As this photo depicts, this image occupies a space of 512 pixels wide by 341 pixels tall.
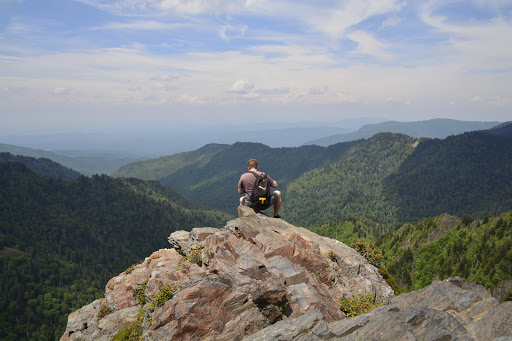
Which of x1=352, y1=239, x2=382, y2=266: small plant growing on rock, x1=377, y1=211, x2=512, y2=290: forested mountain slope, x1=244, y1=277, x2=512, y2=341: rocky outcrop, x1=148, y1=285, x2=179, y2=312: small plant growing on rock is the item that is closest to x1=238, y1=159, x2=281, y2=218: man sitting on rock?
x1=148, y1=285, x2=179, y2=312: small plant growing on rock

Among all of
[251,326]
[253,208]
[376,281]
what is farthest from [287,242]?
[376,281]

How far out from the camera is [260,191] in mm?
21906

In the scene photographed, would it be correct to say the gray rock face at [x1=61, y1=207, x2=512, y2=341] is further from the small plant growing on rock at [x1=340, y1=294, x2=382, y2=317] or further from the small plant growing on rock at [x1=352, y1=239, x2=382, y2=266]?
the small plant growing on rock at [x1=352, y1=239, x2=382, y2=266]

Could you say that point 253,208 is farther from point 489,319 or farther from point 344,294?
point 489,319

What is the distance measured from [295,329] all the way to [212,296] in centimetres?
469

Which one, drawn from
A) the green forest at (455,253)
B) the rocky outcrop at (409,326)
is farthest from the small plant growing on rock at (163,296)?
the green forest at (455,253)

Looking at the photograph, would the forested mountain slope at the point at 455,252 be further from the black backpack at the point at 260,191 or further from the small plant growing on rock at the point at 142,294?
the small plant growing on rock at the point at 142,294

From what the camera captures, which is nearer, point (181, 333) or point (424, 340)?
point (424, 340)

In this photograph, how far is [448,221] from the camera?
614 ft

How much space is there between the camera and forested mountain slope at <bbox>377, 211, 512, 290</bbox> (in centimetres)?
13350

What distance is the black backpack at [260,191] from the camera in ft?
71.1

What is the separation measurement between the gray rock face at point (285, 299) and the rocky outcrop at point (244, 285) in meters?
0.05

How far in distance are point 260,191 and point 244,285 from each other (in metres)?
7.97

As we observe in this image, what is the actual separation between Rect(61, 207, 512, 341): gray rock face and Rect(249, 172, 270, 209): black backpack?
1.92m
